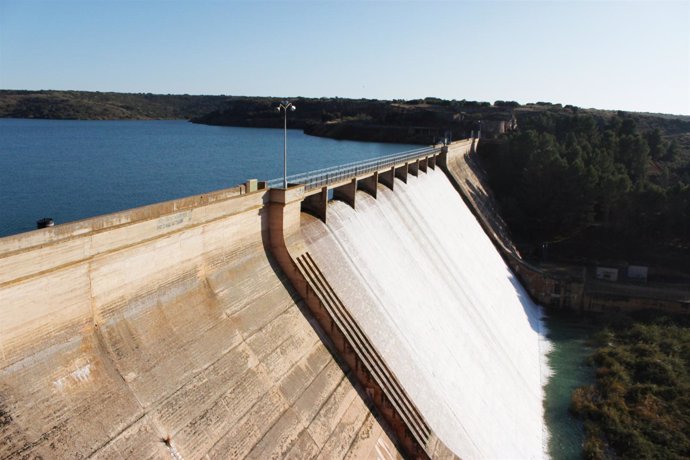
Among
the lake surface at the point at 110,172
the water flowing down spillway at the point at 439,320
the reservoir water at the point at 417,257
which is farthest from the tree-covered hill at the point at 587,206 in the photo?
the lake surface at the point at 110,172

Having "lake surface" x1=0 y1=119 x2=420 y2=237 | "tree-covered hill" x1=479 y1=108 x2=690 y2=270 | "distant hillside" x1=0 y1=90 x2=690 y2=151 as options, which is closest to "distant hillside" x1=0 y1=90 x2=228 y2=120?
"distant hillside" x1=0 y1=90 x2=690 y2=151

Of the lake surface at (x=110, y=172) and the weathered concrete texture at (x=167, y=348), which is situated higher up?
the weathered concrete texture at (x=167, y=348)

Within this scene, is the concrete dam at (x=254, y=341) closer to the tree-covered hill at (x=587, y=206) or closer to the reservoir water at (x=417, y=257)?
the reservoir water at (x=417, y=257)

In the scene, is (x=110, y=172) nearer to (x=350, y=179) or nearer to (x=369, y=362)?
(x=350, y=179)

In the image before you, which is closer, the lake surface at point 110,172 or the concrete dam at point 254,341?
the concrete dam at point 254,341

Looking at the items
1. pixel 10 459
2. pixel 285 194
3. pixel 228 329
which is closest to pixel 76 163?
pixel 285 194

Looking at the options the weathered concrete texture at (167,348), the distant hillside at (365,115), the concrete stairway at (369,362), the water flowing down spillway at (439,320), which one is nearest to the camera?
the weathered concrete texture at (167,348)

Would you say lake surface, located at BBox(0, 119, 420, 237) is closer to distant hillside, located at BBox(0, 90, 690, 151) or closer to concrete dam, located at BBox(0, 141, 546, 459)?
concrete dam, located at BBox(0, 141, 546, 459)
